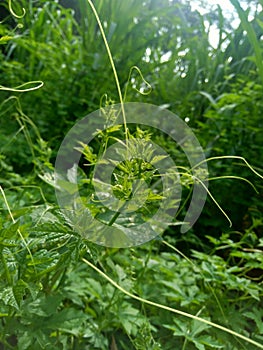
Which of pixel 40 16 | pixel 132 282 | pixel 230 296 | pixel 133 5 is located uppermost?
pixel 133 5

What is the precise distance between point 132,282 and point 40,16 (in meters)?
1.59

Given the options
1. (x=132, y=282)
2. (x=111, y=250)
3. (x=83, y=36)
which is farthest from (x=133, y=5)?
(x=132, y=282)

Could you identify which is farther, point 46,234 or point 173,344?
point 173,344

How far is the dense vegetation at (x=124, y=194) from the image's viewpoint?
63cm

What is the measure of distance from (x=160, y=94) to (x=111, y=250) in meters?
1.07

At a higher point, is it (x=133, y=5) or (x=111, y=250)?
(x=133, y=5)

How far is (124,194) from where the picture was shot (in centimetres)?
54

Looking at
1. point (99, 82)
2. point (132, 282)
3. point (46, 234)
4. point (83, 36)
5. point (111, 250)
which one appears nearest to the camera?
point (46, 234)

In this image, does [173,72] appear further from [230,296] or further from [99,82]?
[230,296]

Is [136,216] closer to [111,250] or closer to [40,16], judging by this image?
[111,250]

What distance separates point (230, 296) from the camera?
1.00m

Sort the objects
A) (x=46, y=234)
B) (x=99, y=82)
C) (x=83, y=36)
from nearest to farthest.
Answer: (x=46, y=234), (x=99, y=82), (x=83, y=36)

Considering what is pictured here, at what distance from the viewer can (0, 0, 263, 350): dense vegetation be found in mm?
632

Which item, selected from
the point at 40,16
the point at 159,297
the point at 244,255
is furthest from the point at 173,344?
the point at 40,16
